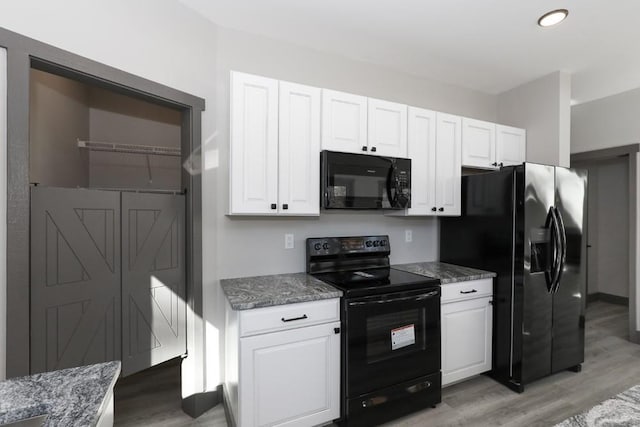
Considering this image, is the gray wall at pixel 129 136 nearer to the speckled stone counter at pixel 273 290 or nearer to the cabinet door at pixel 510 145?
the speckled stone counter at pixel 273 290

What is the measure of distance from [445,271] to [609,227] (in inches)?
153

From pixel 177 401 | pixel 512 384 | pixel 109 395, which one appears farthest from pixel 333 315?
pixel 512 384

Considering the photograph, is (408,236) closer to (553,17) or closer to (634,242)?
(553,17)

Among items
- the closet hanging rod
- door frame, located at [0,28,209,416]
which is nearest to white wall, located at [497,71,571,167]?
the closet hanging rod

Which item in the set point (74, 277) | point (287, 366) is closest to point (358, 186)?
point (287, 366)

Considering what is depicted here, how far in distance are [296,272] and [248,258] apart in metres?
0.41

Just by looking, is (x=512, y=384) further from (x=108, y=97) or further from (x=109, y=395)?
(x=108, y=97)

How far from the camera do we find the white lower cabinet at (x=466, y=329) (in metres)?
2.39

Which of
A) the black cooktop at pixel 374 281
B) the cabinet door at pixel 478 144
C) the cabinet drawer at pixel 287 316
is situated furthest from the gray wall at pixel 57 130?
the cabinet door at pixel 478 144

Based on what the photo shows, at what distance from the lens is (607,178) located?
4.69 meters

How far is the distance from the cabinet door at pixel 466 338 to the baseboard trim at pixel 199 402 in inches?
66.2

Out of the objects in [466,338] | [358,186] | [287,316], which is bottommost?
[466,338]

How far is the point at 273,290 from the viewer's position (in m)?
2.00

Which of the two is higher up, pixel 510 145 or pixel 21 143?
pixel 510 145
